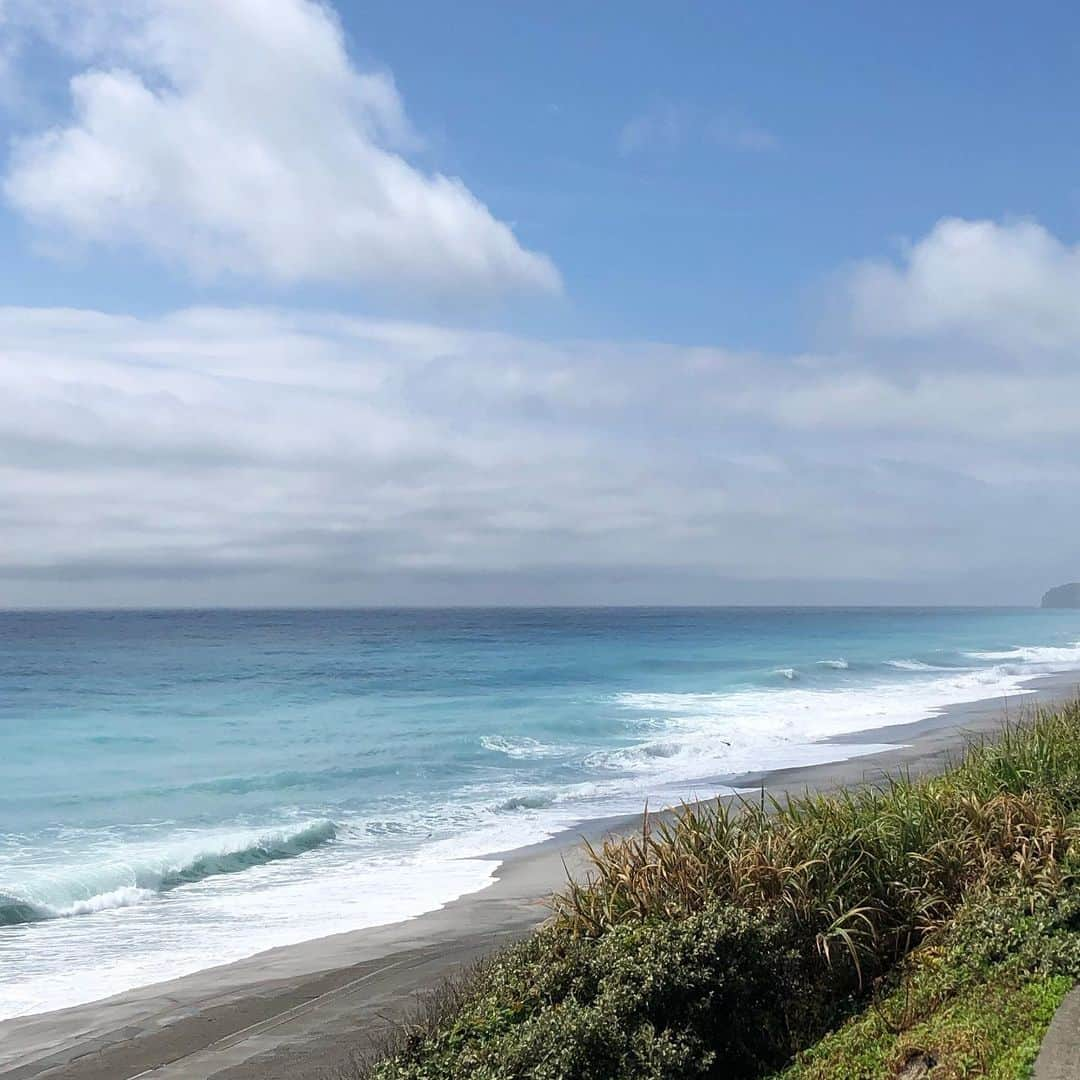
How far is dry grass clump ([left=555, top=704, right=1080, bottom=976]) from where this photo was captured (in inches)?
241

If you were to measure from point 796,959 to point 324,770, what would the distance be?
19.2 meters

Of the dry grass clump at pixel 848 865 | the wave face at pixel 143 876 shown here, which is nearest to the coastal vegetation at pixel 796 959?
the dry grass clump at pixel 848 865

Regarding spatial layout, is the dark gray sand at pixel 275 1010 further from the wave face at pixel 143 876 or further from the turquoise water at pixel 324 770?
the wave face at pixel 143 876

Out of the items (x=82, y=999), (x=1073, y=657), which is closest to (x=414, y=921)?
(x=82, y=999)

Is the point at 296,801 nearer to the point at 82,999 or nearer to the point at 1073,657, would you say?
the point at 82,999

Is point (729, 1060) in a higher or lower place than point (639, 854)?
lower

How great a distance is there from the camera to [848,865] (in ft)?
21.0

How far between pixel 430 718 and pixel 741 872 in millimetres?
27500

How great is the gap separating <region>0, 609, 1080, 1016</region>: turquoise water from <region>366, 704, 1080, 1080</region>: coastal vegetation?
5.38 m

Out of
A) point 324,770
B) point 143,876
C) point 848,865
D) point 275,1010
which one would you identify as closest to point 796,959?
point 848,865

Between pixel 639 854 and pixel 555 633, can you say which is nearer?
pixel 639 854

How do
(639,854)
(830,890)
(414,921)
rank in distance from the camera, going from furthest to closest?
(414,921)
(639,854)
(830,890)

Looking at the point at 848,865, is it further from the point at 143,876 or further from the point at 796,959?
the point at 143,876

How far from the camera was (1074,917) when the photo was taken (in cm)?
580
